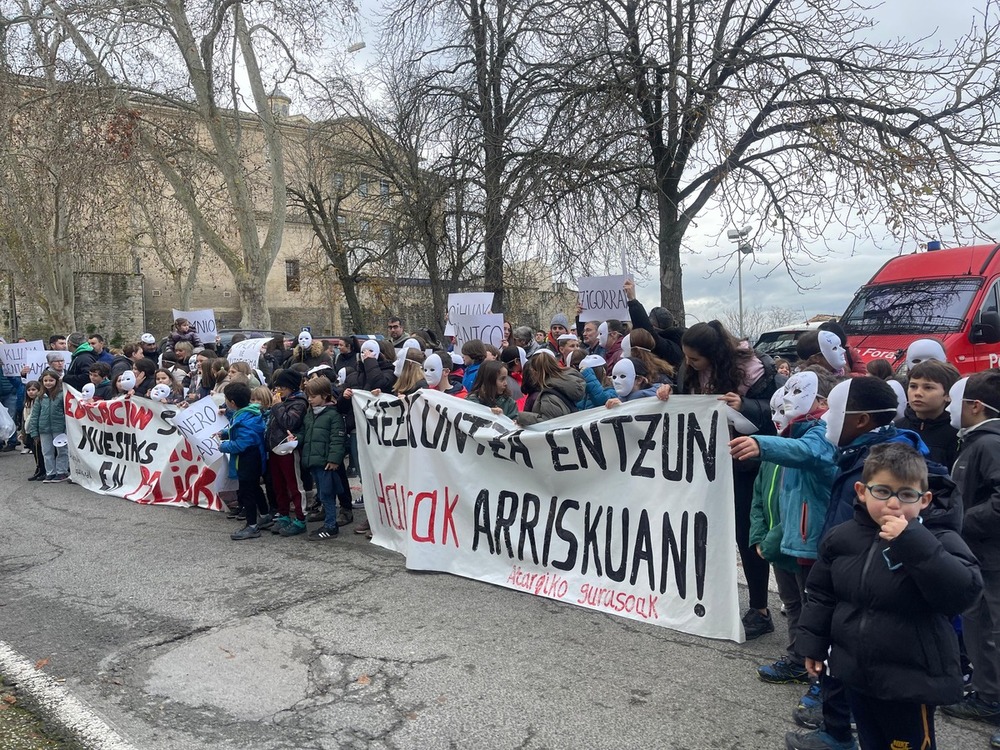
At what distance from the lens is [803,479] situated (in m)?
4.05

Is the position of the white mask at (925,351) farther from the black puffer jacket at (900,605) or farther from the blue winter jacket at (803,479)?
the black puffer jacket at (900,605)

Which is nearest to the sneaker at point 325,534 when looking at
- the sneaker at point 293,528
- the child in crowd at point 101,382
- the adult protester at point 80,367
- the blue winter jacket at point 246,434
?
the sneaker at point 293,528

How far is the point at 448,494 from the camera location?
6211mm

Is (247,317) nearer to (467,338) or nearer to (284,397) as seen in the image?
(467,338)

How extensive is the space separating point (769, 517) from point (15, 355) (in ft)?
42.5

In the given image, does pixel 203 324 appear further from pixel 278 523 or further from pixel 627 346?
pixel 627 346

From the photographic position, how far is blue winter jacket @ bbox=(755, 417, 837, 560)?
12.5 ft

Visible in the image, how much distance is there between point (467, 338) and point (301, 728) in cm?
718

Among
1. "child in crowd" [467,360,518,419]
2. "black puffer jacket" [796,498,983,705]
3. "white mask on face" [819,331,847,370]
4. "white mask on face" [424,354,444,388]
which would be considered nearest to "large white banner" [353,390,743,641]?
"child in crowd" [467,360,518,419]

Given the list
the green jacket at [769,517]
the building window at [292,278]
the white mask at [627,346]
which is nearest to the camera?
the green jacket at [769,517]

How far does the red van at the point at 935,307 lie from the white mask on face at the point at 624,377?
4978 millimetres

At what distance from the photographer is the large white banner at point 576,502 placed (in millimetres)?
4699

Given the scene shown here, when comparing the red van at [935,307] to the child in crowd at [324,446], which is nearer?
the child in crowd at [324,446]

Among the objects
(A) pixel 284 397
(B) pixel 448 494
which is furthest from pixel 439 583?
(A) pixel 284 397
